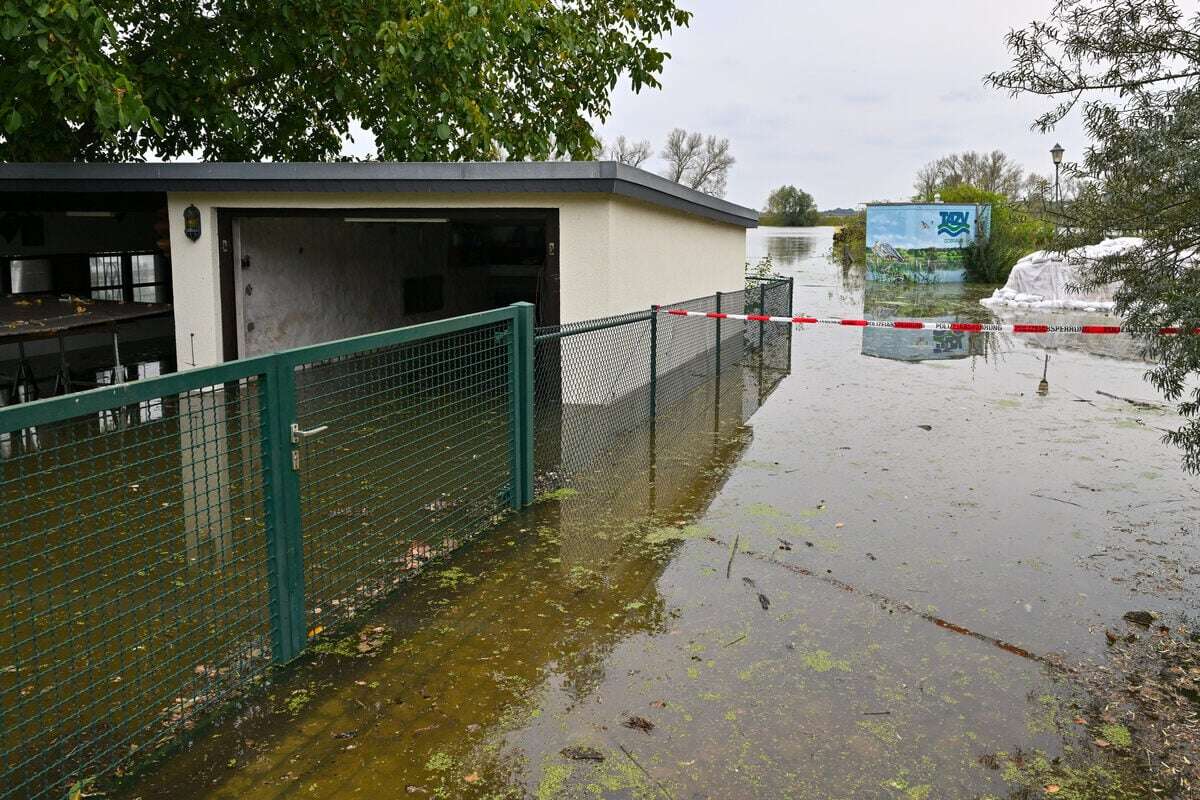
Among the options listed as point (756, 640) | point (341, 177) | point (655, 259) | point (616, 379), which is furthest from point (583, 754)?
point (655, 259)

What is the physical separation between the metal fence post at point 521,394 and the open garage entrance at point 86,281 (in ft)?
19.4

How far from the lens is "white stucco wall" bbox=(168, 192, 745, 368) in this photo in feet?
35.3

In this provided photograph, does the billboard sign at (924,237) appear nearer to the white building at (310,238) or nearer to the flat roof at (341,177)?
the white building at (310,238)

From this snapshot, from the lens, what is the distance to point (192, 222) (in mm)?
11836

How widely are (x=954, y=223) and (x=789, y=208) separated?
68.7 metres

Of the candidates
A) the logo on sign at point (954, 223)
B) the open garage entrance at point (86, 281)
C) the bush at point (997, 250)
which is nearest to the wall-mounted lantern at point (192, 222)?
the open garage entrance at point (86, 281)

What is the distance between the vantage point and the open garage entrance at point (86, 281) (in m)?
11.4

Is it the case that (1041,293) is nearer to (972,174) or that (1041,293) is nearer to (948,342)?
(948,342)

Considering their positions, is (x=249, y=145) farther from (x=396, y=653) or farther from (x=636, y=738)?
(x=636, y=738)

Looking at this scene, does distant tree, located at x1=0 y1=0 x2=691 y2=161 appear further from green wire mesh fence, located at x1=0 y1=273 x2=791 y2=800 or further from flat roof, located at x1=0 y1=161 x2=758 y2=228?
green wire mesh fence, located at x1=0 y1=273 x2=791 y2=800

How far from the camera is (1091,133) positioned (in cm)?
533

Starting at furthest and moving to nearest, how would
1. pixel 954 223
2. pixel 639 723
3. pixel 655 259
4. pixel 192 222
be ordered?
pixel 954 223 → pixel 655 259 → pixel 192 222 → pixel 639 723

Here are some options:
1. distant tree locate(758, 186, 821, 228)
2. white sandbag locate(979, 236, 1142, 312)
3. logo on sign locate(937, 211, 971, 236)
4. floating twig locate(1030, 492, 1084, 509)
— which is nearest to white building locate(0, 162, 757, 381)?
floating twig locate(1030, 492, 1084, 509)

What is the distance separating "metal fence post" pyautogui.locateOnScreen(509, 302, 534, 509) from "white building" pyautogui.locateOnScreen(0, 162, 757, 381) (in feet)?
12.9
